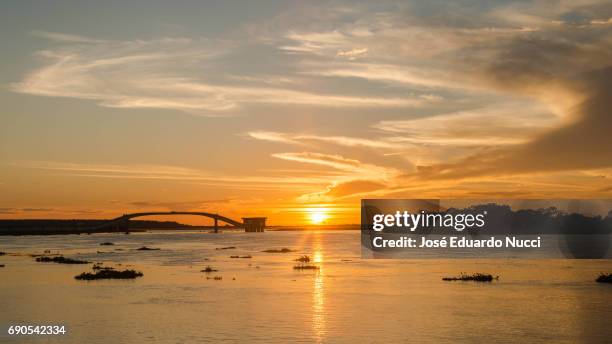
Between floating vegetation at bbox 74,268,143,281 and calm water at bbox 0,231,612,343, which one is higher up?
floating vegetation at bbox 74,268,143,281

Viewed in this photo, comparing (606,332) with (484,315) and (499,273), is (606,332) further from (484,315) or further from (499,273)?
(499,273)

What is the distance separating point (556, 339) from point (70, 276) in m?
54.4

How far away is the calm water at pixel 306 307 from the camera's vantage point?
40.7m

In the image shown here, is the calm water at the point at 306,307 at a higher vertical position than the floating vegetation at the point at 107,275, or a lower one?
lower

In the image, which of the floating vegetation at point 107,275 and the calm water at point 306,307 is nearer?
the calm water at point 306,307

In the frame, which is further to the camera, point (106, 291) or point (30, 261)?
point (30, 261)

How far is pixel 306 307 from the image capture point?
51.6 metres

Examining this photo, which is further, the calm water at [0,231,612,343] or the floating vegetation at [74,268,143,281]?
the floating vegetation at [74,268,143,281]

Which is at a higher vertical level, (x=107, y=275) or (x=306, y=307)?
(x=107, y=275)

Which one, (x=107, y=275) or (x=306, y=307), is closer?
(x=306, y=307)

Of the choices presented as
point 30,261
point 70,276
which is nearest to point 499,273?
point 70,276

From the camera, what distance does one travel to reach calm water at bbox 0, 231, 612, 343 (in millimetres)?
40719

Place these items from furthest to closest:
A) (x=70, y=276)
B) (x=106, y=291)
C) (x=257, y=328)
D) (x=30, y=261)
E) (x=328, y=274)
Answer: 1. (x=30, y=261)
2. (x=328, y=274)
3. (x=70, y=276)
4. (x=106, y=291)
5. (x=257, y=328)

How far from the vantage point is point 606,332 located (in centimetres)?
4212
